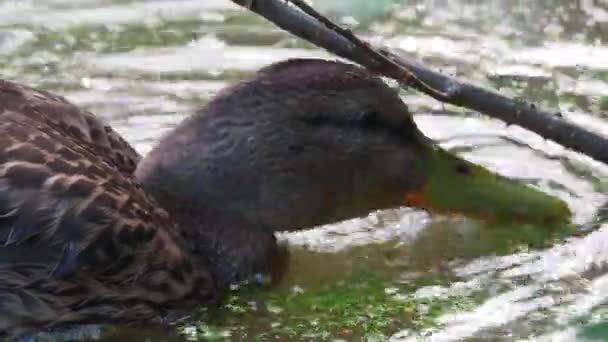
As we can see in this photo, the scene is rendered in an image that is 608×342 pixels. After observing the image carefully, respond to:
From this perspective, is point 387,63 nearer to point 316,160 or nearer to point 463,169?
point 316,160

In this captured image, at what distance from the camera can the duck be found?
4375 millimetres

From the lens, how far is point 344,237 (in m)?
5.15

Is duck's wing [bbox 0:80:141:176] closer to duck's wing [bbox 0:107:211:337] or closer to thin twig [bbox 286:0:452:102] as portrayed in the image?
duck's wing [bbox 0:107:211:337]

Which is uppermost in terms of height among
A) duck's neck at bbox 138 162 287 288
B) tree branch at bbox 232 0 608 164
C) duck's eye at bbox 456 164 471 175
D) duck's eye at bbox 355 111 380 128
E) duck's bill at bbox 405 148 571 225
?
tree branch at bbox 232 0 608 164

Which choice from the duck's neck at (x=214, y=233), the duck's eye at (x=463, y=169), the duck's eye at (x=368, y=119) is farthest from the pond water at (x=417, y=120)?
the duck's eye at (x=368, y=119)

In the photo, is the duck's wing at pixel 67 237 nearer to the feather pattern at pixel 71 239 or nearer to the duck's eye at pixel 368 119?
the feather pattern at pixel 71 239

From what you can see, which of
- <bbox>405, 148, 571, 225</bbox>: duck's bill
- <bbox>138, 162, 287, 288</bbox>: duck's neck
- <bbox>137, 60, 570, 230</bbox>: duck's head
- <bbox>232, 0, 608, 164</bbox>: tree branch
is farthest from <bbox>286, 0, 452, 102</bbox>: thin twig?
<bbox>138, 162, 287, 288</bbox>: duck's neck

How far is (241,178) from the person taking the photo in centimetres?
475

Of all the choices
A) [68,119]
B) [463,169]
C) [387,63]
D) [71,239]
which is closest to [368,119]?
[463,169]

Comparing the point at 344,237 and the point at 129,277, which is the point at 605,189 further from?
the point at 129,277

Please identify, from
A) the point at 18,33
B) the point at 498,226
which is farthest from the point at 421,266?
the point at 18,33

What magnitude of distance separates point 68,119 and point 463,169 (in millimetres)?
1340

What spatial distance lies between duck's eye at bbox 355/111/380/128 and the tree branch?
53 centimetres

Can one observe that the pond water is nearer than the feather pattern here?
No
